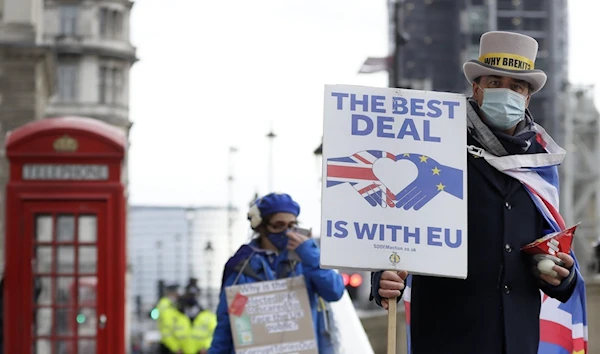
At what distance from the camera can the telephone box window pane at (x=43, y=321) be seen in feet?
41.3

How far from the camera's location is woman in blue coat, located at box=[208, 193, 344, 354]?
8078mm

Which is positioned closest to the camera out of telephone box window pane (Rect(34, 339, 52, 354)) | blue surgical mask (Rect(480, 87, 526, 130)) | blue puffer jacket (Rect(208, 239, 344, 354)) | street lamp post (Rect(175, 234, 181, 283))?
blue surgical mask (Rect(480, 87, 526, 130))

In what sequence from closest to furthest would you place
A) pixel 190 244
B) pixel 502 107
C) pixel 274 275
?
1. pixel 502 107
2. pixel 274 275
3. pixel 190 244

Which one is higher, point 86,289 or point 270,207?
point 270,207

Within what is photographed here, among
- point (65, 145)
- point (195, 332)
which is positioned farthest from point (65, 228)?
point (195, 332)

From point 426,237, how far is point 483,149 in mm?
461

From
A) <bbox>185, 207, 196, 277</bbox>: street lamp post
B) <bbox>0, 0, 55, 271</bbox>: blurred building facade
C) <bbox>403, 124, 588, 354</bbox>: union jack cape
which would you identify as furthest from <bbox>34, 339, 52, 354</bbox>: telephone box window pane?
<bbox>185, 207, 196, 277</bbox>: street lamp post

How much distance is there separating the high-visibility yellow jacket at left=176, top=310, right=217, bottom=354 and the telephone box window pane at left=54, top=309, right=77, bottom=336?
8.98 meters

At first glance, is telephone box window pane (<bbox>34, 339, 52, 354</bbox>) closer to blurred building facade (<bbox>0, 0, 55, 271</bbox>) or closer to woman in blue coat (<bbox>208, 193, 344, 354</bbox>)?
woman in blue coat (<bbox>208, 193, 344, 354</bbox>)

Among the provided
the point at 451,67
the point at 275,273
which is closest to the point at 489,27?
the point at 451,67

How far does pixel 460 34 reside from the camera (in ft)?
208

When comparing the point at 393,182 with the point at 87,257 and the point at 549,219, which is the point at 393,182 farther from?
the point at 87,257

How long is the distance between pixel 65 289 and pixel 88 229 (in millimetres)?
560

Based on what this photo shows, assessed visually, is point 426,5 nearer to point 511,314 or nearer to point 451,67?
point 451,67
